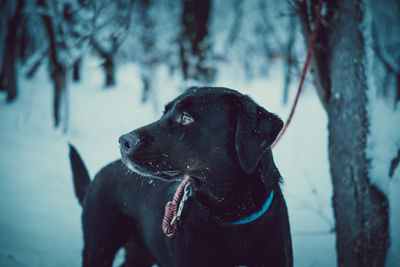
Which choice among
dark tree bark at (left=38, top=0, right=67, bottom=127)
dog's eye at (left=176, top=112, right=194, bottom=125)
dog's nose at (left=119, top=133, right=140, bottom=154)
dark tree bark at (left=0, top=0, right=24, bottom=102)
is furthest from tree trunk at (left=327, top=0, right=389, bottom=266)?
dark tree bark at (left=0, top=0, right=24, bottom=102)

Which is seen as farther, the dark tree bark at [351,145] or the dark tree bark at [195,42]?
the dark tree bark at [195,42]

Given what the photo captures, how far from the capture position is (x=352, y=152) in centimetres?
197

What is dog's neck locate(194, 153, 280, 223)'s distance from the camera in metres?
1.62

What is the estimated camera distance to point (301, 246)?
3.03 metres

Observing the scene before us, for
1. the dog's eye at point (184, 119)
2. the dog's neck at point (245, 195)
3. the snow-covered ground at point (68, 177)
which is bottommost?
the snow-covered ground at point (68, 177)

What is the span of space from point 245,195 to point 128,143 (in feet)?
2.71

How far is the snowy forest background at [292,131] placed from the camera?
188cm

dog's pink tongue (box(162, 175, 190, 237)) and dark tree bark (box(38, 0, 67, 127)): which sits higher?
dark tree bark (box(38, 0, 67, 127))

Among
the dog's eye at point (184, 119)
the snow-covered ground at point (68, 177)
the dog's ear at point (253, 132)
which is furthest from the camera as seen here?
the snow-covered ground at point (68, 177)

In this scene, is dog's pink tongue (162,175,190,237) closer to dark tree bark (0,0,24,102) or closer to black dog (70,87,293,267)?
black dog (70,87,293,267)

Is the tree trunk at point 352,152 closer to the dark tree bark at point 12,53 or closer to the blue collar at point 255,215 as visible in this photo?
the blue collar at point 255,215

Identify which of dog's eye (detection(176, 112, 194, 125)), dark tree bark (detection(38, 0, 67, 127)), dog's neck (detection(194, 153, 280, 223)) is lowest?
dog's neck (detection(194, 153, 280, 223))

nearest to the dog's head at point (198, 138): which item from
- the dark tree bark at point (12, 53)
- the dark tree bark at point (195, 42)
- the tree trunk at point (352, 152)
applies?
the tree trunk at point (352, 152)

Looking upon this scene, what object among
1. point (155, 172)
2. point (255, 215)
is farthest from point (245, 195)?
point (155, 172)
